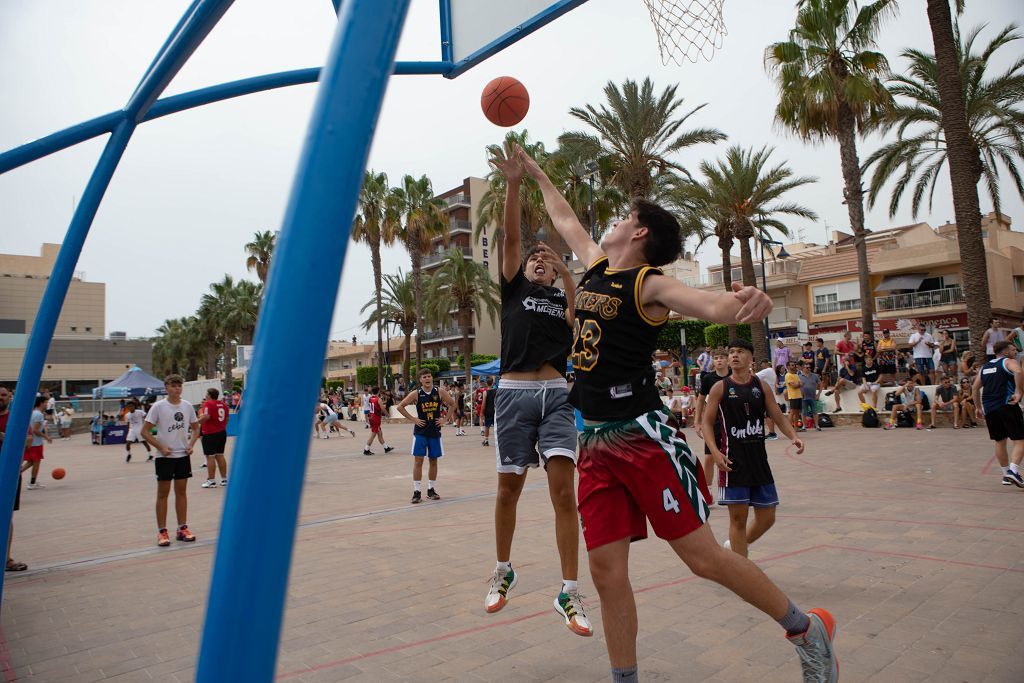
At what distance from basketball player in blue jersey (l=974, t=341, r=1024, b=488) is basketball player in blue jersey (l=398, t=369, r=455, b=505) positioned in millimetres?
7664

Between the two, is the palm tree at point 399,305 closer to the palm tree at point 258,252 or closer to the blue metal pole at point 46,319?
the palm tree at point 258,252

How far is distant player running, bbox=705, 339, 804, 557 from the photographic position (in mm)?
5059

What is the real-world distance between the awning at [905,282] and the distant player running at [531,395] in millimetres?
43739

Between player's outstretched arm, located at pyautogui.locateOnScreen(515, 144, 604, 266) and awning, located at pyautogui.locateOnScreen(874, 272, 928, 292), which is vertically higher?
awning, located at pyautogui.locateOnScreen(874, 272, 928, 292)

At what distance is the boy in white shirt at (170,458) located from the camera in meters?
7.77

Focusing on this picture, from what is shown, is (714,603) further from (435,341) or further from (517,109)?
(435,341)

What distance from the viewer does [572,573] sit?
3971 mm

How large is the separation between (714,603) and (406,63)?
4.56 metres

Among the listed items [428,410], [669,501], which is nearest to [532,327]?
[669,501]

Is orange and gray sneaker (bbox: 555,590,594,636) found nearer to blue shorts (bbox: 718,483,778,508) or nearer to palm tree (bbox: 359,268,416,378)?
blue shorts (bbox: 718,483,778,508)

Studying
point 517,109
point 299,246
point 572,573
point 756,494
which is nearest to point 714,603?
point 756,494

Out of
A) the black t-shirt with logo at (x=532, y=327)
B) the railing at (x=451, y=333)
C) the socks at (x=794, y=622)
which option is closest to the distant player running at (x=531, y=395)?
the black t-shirt with logo at (x=532, y=327)

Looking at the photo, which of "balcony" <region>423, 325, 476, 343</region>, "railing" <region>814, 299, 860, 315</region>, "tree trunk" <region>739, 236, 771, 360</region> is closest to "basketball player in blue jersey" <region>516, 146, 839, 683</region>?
"tree trunk" <region>739, 236, 771, 360</region>

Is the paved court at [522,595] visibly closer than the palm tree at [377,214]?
Yes
